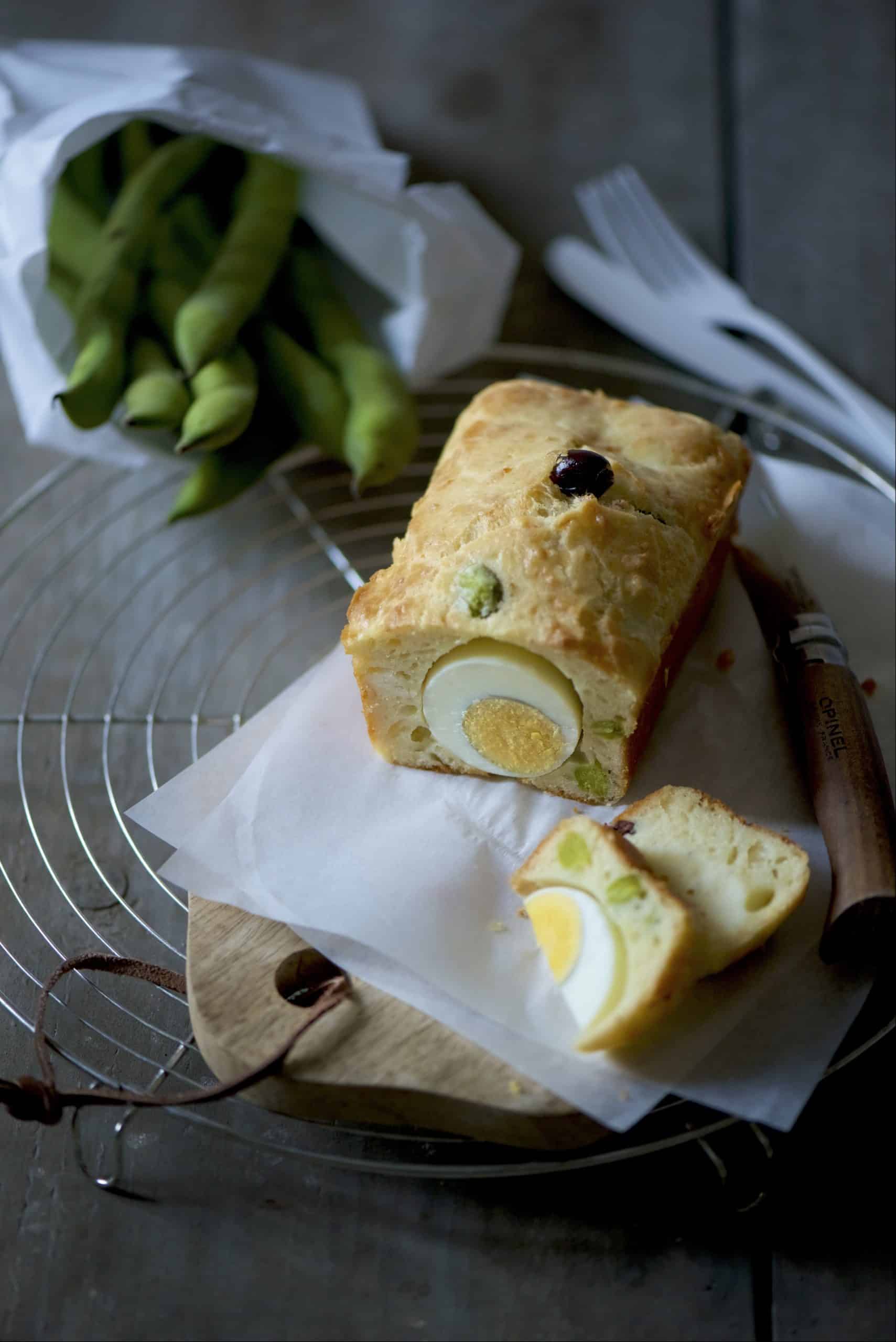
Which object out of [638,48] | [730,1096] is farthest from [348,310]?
[730,1096]

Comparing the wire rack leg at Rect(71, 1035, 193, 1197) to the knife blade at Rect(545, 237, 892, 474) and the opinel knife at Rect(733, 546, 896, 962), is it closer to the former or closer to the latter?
the opinel knife at Rect(733, 546, 896, 962)

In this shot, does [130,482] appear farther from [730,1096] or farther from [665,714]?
[730,1096]

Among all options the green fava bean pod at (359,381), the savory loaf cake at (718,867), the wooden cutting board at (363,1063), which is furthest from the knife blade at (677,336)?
the wooden cutting board at (363,1063)

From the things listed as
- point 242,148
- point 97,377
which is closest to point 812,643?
point 97,377

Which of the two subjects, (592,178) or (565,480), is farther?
(592,178)

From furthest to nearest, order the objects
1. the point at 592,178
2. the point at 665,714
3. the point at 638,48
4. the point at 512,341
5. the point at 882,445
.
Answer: the point at 638,48 → the point at 592,178 → the point at 512,341 → the point at 882,445 → the point at 665,714

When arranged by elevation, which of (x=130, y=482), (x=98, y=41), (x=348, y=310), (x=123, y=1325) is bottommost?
(x=123, y=1325)

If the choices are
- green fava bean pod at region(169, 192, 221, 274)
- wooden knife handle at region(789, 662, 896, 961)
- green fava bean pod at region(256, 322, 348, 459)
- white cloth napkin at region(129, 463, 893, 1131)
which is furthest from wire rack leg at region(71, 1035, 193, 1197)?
green fava bean pod at region(169, 192, 221, 274)
